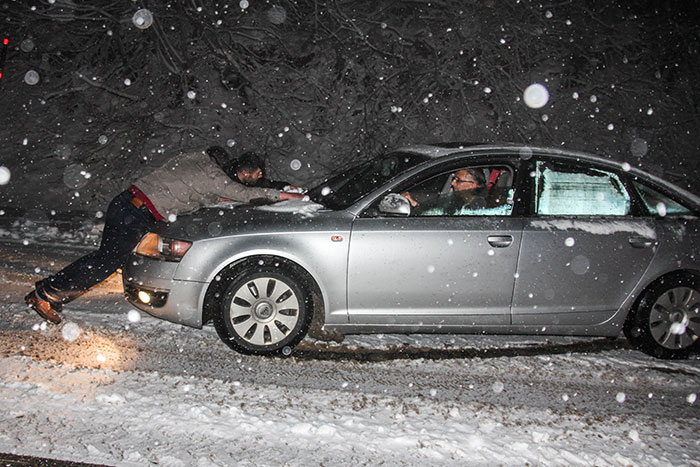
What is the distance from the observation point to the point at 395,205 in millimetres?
3730

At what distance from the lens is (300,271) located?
380 centimetres

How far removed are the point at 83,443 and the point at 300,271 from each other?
1740 millimetres

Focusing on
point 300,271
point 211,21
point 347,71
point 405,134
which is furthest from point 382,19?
point 300,271

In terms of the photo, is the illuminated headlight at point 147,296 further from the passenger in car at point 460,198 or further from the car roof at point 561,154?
the car roof at point 561,154

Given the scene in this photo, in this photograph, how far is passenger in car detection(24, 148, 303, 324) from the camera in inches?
168

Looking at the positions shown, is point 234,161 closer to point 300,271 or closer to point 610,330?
point 300,271

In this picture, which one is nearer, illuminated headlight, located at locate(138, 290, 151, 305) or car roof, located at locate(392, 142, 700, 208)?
illuminated headlight, located at locate(138, 290, 151, 305)

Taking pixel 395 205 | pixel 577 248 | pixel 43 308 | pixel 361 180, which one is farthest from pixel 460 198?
pixel 43 308

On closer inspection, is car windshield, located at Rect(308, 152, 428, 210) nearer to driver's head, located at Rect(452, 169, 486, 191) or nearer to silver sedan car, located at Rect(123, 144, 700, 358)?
silver sedan car, located at Rect(123, 144, 700, 358)

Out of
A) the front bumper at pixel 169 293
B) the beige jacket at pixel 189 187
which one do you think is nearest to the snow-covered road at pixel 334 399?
the front bumper at pixel 169 293

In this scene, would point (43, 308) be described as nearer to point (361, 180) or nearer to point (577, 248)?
point (361, 180)

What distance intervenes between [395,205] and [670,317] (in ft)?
8.16

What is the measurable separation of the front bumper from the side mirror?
1425 millimetres

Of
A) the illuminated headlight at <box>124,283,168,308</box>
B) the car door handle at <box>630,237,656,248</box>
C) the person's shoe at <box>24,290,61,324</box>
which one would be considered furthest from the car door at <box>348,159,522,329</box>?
the person's shoe at <box>24,290,61,324</box>
